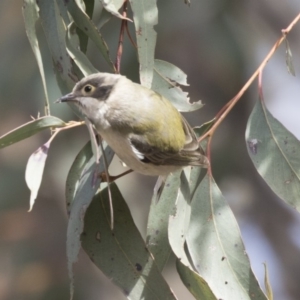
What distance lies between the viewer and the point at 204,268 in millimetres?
1793

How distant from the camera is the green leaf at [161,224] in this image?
184cm

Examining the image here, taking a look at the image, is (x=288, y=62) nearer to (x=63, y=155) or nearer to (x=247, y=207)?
(x=63, y=155)

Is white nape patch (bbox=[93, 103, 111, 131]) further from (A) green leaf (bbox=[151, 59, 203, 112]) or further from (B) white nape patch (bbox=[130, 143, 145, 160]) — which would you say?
(A) green leaf (bbox=[151, 59, 203, 112])

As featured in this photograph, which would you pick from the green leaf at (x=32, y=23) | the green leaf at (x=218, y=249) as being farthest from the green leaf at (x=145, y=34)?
the green leaf at (x=218, y=249)

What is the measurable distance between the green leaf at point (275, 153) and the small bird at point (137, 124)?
0.18 m

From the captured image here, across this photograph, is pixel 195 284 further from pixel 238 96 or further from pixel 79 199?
pixel 238 96

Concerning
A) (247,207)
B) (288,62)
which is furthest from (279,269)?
(288,62)

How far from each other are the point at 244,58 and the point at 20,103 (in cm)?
133

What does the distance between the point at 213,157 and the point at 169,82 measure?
1.75m

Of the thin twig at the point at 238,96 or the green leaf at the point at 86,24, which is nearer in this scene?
the green leaf at the point at 86,24

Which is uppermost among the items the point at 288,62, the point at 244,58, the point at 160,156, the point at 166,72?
the point at 288,62

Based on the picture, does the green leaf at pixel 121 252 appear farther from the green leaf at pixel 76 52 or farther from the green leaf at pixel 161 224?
the green leaf at pixel 76 52

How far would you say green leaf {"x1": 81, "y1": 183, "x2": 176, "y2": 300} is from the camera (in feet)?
5.64

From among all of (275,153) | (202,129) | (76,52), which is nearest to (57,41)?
(76,52)
